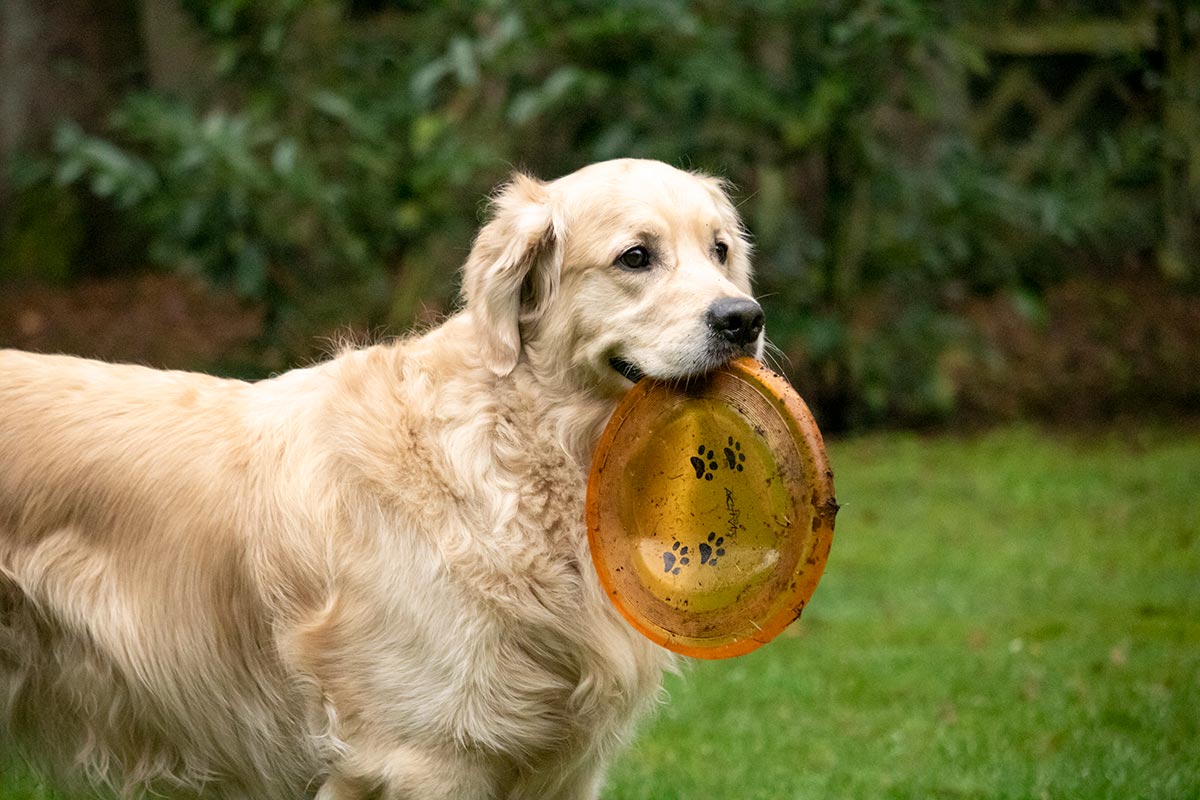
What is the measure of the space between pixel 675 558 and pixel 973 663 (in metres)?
3.12

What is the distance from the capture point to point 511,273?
12.0ft

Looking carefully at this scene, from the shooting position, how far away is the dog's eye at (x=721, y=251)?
3898mm

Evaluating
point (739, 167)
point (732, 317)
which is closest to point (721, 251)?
point (732, 317)

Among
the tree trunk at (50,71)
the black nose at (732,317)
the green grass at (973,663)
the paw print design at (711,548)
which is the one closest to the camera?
the black nose at (732,317)

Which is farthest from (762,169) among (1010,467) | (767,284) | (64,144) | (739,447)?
(739,447)

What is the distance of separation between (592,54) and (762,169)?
72.3 inches

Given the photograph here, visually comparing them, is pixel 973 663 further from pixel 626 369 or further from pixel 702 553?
pixel 626 369

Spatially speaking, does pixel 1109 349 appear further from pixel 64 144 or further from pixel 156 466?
pixel 156 466

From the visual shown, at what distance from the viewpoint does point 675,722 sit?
18.5ft

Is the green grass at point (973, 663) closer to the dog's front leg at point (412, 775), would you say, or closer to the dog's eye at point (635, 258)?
the dog's front leg at point (412, 775)

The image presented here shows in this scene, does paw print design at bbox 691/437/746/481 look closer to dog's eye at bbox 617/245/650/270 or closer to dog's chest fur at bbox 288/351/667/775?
dog's chest fur at bbox 288/351/667/775

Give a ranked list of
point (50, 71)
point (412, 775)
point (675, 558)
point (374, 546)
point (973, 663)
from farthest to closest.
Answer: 1. point (50, 71)
2. point (973, 663)
3. point (675, 558)
4. point (374, 546)
5. point (412, 775)

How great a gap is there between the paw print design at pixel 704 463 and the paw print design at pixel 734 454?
1.7 inches

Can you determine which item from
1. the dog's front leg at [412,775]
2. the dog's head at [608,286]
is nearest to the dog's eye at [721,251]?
the dog's head at [608,286]
